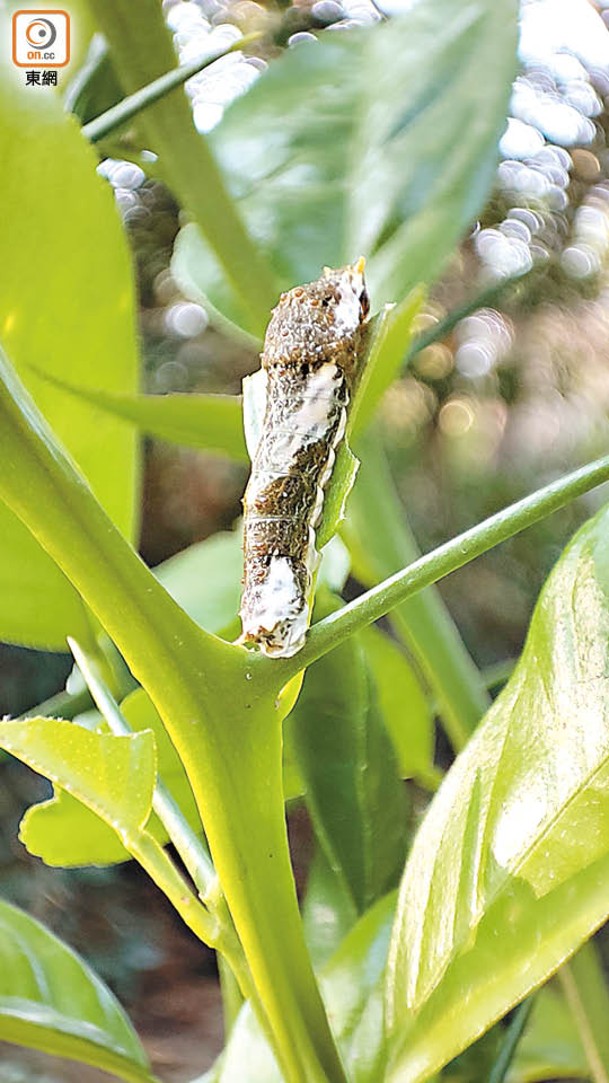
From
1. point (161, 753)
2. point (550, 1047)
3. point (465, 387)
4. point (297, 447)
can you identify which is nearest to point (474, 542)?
point (297, 447)

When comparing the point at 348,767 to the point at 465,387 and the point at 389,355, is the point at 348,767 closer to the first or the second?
the point at 389,355

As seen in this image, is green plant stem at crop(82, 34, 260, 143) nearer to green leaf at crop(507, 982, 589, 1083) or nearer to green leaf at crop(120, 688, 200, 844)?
green leaf at crop(120, 688, 200, 844)

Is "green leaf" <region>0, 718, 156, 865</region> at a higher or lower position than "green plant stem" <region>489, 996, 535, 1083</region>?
higher

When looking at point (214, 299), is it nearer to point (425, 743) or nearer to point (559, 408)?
point (425, 743)

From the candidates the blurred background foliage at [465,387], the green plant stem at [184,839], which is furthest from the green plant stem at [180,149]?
the blurred background foliage at [465,387]

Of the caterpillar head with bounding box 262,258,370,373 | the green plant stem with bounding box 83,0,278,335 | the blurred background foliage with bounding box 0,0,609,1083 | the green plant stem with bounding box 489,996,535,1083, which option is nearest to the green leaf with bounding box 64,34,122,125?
the green plant stem with bounding box 83,0,278,335

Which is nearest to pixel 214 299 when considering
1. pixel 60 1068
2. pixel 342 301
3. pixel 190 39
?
pixel 342 301
